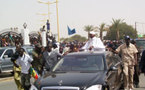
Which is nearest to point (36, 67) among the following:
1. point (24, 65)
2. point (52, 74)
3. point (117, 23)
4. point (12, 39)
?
point (24, 65)

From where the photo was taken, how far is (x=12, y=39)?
2678 centimetres

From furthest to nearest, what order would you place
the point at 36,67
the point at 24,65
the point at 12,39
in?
the point at 12,39, the point at 36,67, the point at 24,65

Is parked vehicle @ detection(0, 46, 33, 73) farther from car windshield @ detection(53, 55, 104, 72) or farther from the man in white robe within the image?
car windshield @ detection(53, 55, 104, 72)

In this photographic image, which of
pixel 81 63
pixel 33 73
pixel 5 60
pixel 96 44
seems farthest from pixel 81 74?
pixel 5 60

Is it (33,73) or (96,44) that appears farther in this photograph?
(96,44)

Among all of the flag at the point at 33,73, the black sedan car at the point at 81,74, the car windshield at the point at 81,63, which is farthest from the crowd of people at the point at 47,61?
the black sedan car at the point at 81,74

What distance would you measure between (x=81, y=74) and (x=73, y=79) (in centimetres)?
47

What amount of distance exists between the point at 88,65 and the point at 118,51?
2.63 metres

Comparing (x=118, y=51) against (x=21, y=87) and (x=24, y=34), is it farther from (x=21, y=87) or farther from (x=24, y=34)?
(x=24, y=34)

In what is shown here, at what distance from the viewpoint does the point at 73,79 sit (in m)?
6.50

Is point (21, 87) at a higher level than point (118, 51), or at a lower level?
lower

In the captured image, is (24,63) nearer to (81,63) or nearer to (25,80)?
(25,80)

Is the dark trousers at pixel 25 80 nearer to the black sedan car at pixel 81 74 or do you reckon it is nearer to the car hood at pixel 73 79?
the black sedan car at pixel 81 74

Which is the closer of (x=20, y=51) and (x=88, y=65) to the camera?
(x=88, y=65)
